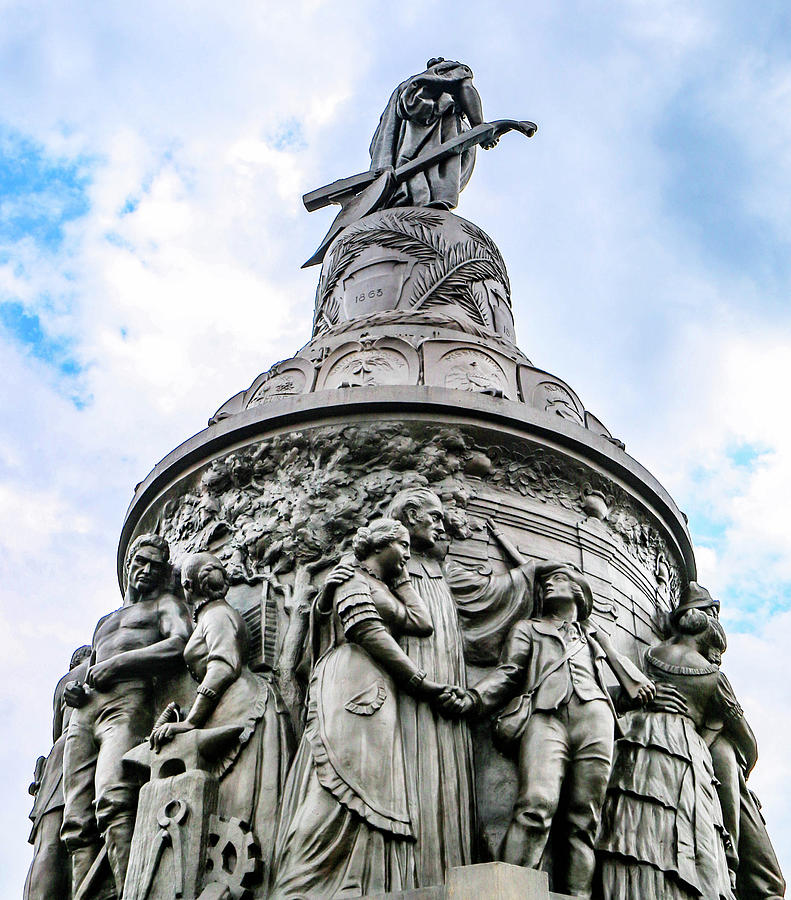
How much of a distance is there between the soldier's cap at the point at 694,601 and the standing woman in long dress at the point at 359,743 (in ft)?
8.99

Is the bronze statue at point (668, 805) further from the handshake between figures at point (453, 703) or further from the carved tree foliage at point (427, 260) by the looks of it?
the carved tree foliage at point (427, 260)

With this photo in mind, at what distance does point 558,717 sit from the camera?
890 centimetres

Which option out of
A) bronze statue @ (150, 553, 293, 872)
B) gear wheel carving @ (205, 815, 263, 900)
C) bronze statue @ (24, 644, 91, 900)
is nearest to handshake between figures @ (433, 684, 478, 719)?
Result: bronze statue @ (150, 553, 293, 872)

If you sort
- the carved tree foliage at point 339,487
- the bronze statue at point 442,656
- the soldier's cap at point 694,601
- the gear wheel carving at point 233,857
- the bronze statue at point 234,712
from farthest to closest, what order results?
the soldier's cap at point 694,601 < the carved tree foliage at point 339,487 < the bronze statue at point 234,712 < the bronze statue at point 442,656 < the gear wheel carving at point 233,857

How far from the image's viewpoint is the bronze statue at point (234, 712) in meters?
8.64

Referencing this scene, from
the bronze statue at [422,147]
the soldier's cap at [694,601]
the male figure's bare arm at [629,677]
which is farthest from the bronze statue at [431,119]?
the male figure's bare arm at [629,677]

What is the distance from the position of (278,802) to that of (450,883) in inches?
63.0

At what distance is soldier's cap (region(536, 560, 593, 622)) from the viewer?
9.79m

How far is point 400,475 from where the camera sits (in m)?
10.6

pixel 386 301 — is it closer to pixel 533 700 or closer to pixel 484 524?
pixel 484 524

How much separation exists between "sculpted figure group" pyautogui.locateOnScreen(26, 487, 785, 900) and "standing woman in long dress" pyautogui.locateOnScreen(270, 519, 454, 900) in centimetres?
1

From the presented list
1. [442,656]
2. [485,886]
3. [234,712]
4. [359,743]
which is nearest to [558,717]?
[442,656]

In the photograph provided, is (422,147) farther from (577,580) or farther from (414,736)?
(414,736)

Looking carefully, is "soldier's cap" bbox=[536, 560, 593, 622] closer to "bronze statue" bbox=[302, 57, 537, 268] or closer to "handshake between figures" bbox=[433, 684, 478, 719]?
"handshake between figures" bbox=[433, 684, 478, 719]
